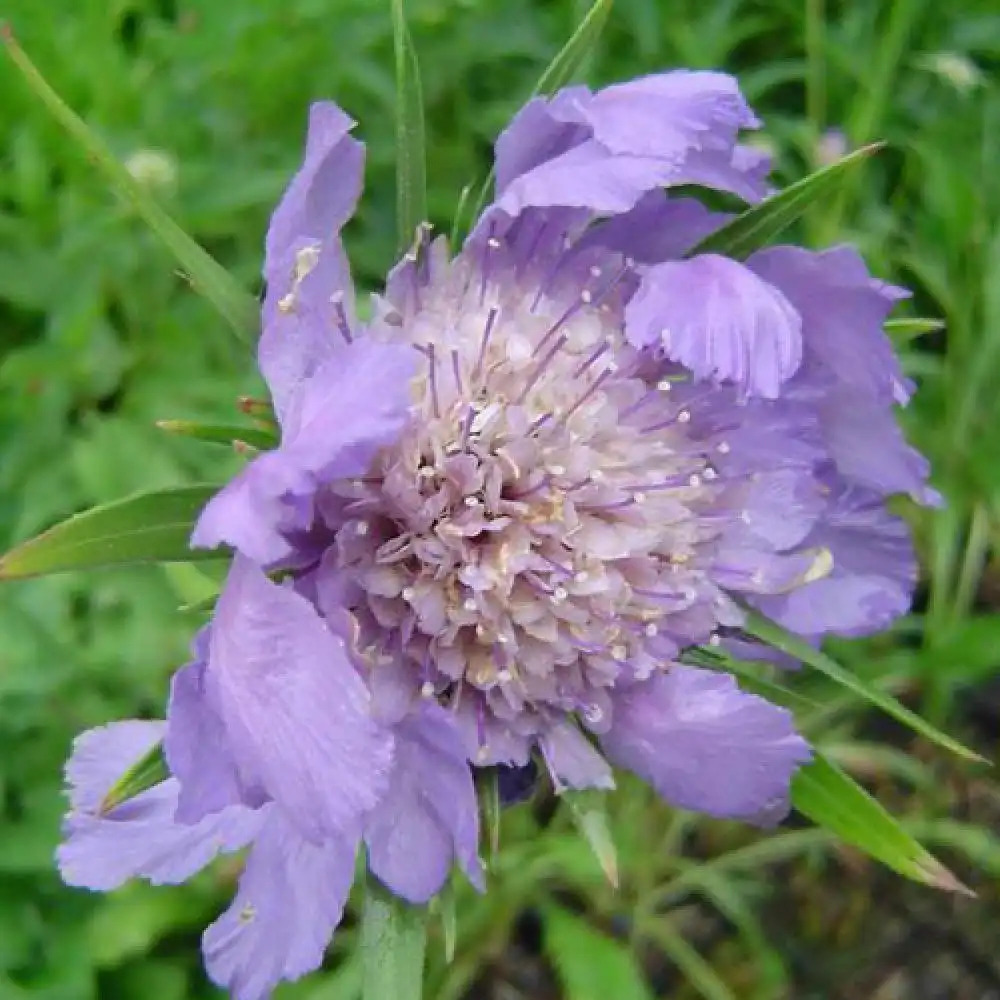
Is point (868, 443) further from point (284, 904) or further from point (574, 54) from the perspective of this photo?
point (284, 904)

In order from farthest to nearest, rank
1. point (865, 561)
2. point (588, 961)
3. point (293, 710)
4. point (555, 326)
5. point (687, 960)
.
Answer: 1. point (687, 960)
2. point (588, 961)
3. point (865, 561)
4. point (555, 326)
5. point (293, 710)

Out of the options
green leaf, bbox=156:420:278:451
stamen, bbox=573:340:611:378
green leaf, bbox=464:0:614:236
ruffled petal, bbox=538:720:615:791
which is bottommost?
ruffled petal, bbox=538:720:615:791

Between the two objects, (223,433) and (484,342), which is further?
(484,342)

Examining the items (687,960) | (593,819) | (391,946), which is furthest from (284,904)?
(687,960)

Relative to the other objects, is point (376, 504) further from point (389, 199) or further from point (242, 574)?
point (389, 199)

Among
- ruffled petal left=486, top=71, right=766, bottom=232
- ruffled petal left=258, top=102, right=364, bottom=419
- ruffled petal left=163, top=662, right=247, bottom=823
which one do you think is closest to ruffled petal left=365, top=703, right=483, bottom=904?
ruffled petal left=163, top=662, right=247, bottom=823

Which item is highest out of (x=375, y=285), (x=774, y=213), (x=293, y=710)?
(x=774, y=213)

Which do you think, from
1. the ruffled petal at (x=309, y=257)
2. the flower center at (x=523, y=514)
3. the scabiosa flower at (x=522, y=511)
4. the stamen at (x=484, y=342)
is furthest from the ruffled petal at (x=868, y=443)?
the ruffled petal at (x=309, y=257)

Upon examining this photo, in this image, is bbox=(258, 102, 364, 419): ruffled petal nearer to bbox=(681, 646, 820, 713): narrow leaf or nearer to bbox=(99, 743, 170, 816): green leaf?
bbox=(99, 743, 170, 816): green leaf
